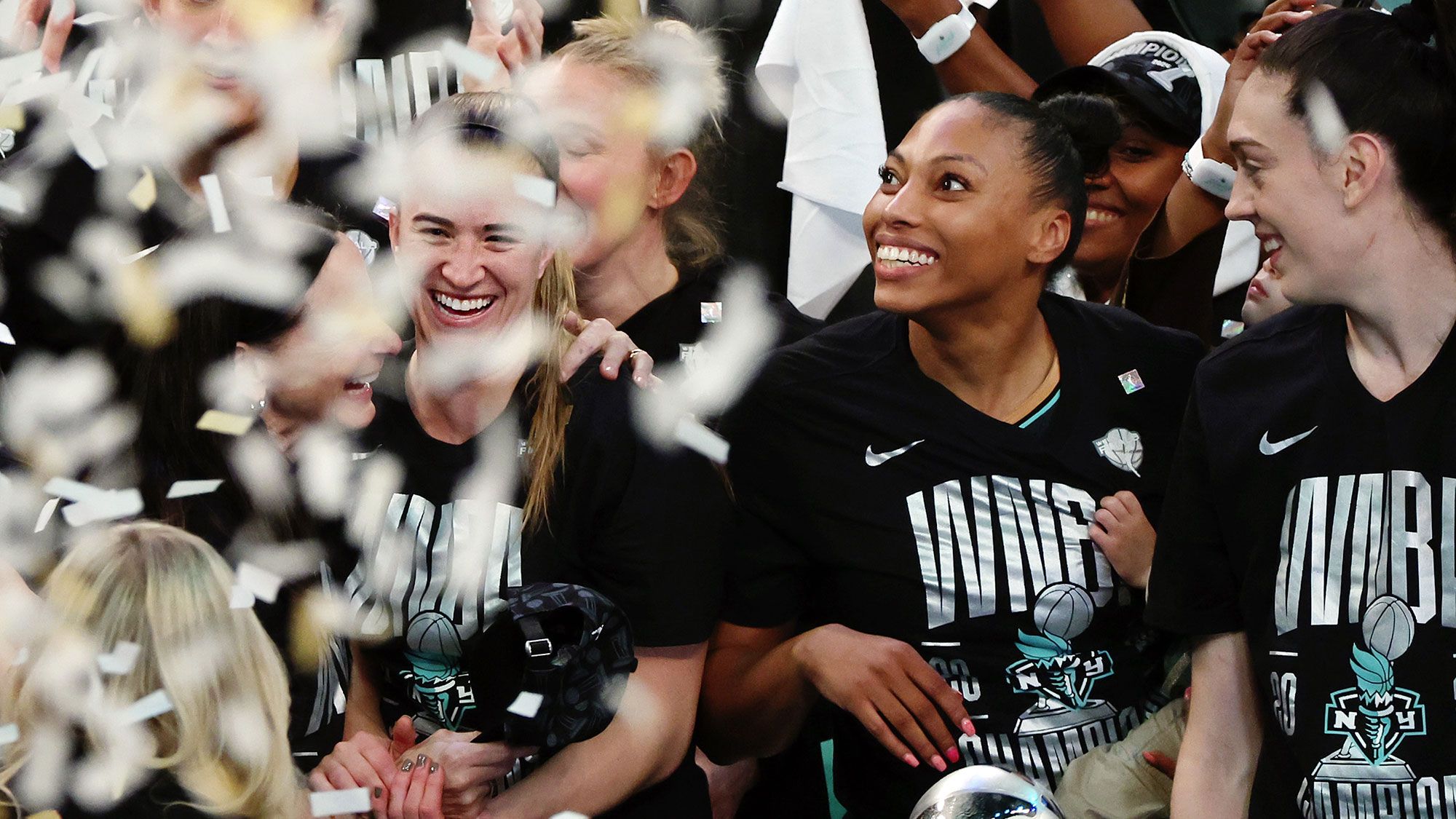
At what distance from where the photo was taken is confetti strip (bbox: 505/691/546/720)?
1399mm

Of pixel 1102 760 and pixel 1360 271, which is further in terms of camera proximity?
pixel 1102 760

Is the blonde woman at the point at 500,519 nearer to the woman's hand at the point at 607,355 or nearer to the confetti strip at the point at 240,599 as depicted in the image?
the woman's hand at the point at 607,355

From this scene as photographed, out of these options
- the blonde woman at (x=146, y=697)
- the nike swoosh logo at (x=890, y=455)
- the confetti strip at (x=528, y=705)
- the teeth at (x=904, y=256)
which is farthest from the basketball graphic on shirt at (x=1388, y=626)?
the blonde woman at (x=146, y=697)

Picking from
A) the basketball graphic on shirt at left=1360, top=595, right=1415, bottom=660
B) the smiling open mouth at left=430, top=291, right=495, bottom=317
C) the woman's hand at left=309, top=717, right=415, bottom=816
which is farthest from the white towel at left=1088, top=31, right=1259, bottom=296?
the woman's hand at left=309, top=717, right=415, bottom=816

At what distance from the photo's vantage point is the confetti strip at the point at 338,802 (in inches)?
55.5

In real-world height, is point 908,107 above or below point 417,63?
below

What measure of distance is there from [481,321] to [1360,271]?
876mm

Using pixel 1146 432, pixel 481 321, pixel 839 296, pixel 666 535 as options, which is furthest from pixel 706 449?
pixel 839 296

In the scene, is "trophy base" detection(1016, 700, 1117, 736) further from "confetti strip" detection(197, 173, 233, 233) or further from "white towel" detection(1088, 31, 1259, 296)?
"confetti strip" detection(197, 173, 233, 233)

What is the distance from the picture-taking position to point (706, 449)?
1.69m

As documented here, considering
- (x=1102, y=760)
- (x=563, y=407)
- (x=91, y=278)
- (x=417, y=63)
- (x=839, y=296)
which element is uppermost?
(x=417, y=63)

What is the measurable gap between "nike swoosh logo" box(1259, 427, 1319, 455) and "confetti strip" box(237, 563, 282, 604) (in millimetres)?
939

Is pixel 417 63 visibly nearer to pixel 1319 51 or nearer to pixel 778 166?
pixel 778 166

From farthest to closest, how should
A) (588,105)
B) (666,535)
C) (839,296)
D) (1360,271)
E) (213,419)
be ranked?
1. (839,296)
2. (588,105)
3. (666,535)
4. (213,419)
5. (1360,271)
